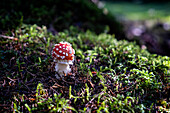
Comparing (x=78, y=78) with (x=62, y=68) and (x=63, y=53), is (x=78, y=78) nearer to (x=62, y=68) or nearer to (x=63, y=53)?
(x=62, y=68)

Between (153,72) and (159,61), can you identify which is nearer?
(153,72)

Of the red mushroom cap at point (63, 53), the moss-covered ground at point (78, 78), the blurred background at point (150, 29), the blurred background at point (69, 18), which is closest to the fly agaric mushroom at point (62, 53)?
the red mushroom cap at point (63, 53)

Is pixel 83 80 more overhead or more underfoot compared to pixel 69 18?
more underfoot

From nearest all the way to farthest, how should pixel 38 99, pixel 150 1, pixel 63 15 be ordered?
pixel 38 99
pixel 63 15
pixel 150 1

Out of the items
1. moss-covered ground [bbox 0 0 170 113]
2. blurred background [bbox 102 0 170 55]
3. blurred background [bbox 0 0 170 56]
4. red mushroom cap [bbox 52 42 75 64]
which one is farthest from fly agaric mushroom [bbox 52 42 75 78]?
blurred background [bbox 102 0 170 55]

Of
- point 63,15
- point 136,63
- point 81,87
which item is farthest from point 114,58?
point 63,15

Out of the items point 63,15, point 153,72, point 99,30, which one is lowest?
point 153,72

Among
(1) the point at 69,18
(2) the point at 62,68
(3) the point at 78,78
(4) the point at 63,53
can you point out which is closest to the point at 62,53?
(4) the point at 63,53

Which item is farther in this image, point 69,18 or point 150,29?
point 150,29

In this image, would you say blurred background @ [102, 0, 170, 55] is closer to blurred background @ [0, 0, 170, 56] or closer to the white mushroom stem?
blurred background @ [0, 0, 170, 56]

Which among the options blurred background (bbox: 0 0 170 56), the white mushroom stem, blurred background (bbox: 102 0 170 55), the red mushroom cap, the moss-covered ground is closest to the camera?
the moss-covered ground

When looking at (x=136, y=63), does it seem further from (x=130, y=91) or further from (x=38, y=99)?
(x=38, y=99)
